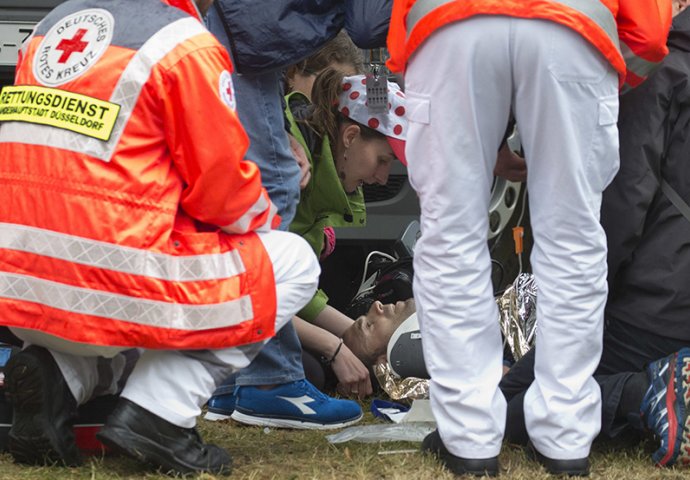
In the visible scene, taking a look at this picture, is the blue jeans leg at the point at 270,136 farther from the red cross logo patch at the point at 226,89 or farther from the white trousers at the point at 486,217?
the white trousers at the point at 486,217

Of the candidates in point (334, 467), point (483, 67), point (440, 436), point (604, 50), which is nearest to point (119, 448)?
point (334, 467)

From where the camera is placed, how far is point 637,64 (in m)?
3.00

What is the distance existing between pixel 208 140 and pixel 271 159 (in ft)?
2.75

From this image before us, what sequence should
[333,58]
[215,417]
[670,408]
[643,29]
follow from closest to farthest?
1. [643,29]
2. [670,408]
3. [215,417]
4. [333,58]

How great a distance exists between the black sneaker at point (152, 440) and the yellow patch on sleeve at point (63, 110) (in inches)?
26.8

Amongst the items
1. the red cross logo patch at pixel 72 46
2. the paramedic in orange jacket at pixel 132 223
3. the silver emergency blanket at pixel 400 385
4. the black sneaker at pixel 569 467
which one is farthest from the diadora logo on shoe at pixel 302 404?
the red cross logo patch at pixel 72 46

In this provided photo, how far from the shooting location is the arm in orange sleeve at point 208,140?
2822 millimetres

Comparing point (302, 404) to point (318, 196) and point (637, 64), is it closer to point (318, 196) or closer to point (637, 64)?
point (318, 196)

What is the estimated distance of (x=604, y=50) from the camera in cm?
281

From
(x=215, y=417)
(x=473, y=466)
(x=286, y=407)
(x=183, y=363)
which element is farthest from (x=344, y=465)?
(x=215, y=417)

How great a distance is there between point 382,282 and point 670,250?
164 cm

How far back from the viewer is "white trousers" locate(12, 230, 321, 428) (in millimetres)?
2943

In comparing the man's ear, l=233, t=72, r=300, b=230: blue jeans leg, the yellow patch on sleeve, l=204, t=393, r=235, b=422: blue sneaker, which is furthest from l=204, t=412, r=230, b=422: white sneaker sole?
the yellow patch on sleeve

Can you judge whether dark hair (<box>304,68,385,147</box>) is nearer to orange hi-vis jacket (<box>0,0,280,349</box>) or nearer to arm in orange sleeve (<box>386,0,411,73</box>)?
arm in orange sleeve (<box>386,0,411,73</box>)
